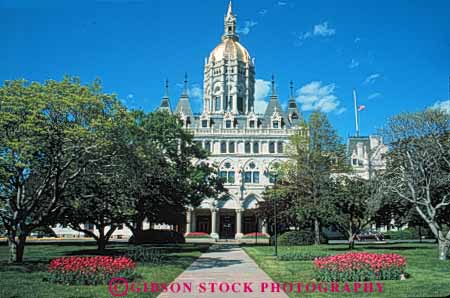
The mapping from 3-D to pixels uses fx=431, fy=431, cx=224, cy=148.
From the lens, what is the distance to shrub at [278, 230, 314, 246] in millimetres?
→ 41438

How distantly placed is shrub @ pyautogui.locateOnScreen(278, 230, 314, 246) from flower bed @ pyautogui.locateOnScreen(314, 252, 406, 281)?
969 inches

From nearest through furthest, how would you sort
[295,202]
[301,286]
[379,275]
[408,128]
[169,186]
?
[301,286]
[379,275]
[408,128]
[169,186]
[295,202]

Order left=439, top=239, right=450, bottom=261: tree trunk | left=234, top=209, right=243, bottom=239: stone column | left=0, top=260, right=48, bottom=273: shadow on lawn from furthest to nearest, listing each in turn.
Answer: left=234, top=209, right=243, bottom=239: stone column → left=439, top=239, right=450, bottom=261: tree trunk → left=0, top=260, right=48, bottom=273: shadow on lawn

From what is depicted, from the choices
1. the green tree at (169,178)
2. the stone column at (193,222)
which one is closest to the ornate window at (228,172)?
the stone column at (193,222)

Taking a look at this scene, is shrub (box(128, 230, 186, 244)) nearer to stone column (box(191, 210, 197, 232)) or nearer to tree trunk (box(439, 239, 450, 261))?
stone column (box(191, 210, 197, 232))

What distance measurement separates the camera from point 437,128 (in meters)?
28.9

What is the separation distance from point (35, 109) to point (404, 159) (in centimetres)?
2364

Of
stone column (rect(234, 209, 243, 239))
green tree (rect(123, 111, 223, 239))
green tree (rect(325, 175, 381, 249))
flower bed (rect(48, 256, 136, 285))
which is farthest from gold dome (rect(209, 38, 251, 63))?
flower bed (rect(48, 256, 136, 285))

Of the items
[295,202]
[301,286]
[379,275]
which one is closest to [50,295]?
[301,286]

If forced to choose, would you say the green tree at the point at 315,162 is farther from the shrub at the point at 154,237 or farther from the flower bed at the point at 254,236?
the flower bed at the point at 254,236

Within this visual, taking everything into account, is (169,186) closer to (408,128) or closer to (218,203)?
(408,128)

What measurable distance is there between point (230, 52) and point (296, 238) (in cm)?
5800

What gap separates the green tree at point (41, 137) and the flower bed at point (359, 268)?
11734 millimetres

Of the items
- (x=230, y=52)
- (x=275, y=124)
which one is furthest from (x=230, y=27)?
(x=275, y=124)
